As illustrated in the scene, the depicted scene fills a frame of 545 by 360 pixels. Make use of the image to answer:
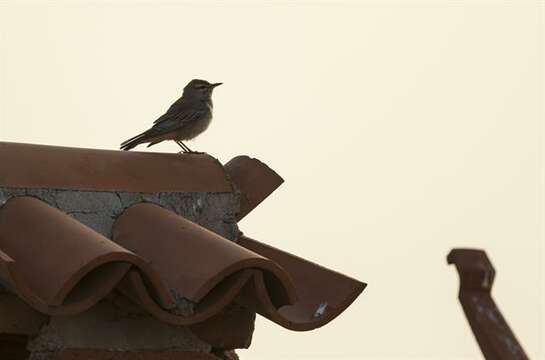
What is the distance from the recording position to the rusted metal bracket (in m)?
1.04

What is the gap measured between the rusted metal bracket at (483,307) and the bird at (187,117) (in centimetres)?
516

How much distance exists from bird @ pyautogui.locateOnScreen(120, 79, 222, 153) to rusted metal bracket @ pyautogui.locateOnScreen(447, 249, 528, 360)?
516 centimetres

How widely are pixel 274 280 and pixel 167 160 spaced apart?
0.99 meters

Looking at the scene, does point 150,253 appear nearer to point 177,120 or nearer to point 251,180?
point 251,180

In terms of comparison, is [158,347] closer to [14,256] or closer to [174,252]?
[174,252]

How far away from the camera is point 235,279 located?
277 centimetres

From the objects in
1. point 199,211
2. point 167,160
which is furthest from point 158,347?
point 167,160

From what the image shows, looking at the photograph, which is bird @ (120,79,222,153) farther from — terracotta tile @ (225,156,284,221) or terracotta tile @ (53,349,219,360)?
terracotta tile @ (53,349,219,360)

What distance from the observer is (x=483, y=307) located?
1.05 metres

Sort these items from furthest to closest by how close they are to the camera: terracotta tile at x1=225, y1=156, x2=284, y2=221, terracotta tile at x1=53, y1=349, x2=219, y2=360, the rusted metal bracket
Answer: terracotta tile at x1=225, y1=156, x2=284, y2=221 → terracotta tile at x1=53, y1=349, x2=219, y2=360 → the rusted metal bracket

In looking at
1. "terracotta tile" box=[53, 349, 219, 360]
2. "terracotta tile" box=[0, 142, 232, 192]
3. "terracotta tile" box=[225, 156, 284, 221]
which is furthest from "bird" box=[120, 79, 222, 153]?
"terracotta tile" box=[53, 349, 219, 360]

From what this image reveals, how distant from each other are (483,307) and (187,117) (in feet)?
18.8

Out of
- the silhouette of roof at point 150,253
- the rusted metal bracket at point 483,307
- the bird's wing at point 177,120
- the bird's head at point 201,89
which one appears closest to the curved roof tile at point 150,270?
the silhouette of roof at point 150,253

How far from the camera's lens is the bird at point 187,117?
6.34 meters
